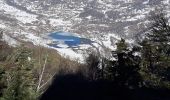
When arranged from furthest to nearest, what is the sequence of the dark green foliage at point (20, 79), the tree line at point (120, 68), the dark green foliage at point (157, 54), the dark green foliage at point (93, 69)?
the dark green foliage at point (93, 69)
the dark green foliage at point (157, 54)
the tree line at point (120, 68)
the dark green foliage at point (20, 79)

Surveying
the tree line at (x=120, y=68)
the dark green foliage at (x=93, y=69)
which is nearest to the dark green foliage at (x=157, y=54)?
the tree line at (x=120, y=68)

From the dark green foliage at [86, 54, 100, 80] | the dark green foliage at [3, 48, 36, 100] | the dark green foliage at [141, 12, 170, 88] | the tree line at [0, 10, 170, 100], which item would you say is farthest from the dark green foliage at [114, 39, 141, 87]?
the dark green foliage at [3, 48, 36, 100]

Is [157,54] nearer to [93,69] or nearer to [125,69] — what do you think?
[125,69]

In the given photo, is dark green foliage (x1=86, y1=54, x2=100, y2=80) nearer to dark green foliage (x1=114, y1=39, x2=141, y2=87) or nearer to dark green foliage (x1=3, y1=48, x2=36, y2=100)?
dark green foliage (x1=114, y1=39, x2=141, y2=87)

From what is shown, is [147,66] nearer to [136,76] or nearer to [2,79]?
[136,76]

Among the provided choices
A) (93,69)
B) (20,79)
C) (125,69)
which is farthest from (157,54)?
(20,79)

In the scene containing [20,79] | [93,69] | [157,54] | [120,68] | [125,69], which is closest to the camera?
[20,79]

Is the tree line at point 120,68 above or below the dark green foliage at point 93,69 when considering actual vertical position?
above

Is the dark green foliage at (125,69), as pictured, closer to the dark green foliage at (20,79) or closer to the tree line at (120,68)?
the tree line at (120,68)

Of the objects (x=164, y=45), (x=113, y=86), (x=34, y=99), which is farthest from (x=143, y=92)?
(x=34, y=99)

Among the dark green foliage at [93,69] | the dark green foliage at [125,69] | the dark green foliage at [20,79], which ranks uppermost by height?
the dark green foliage at [20,79]

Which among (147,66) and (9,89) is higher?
(9,89)
